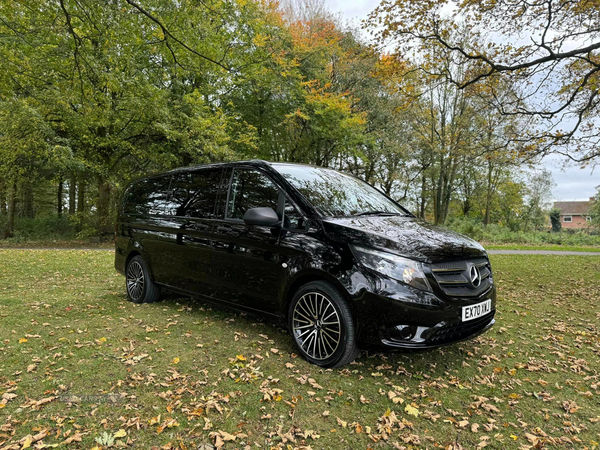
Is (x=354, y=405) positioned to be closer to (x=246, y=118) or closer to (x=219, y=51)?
(x=219, y=51)

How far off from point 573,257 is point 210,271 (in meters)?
13.6

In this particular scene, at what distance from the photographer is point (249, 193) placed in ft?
13.0

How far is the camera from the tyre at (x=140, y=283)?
16.9 feet

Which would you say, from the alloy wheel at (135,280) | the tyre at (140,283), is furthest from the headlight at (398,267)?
the alloy wheel at (135,280)

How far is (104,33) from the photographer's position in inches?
301

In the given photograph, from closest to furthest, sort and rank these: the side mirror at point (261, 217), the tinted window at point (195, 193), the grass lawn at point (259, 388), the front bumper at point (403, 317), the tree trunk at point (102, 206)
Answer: the grass lawn at point (259, 388), the front bumper at point (403, 317), the side mirror at point (261, 217), the tinted window at point (195, 193), the tree trunk at point (102, 206)

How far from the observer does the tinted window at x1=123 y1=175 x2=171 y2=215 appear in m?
5.00

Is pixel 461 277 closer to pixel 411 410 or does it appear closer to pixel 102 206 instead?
pixel 411 410

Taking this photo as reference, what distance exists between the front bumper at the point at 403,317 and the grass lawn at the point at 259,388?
0.43 meters

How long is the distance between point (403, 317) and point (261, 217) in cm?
152

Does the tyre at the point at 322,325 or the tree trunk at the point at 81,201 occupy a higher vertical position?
the tree trunk at the point at 81,201

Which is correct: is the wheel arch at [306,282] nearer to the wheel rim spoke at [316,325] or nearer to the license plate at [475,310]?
the wheel rim spoke at [316,325]

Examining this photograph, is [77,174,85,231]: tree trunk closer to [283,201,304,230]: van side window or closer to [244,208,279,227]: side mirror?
[244,208,279,227]: side mirror

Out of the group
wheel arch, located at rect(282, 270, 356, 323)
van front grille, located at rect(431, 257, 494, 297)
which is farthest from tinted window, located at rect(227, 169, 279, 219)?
van front grille, located at rect(431, 257, 494, 297)
